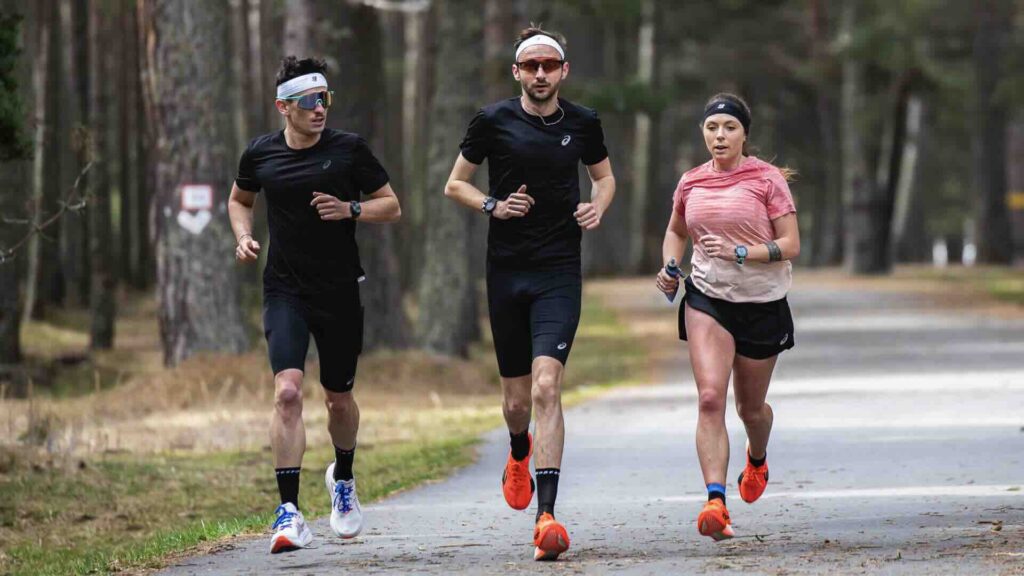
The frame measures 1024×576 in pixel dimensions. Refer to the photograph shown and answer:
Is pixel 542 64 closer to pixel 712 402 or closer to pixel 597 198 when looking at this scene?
pixel 597 198

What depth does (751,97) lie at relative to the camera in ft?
243

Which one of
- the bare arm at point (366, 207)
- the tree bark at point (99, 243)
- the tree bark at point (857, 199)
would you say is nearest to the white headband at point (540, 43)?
the bare arm at point (366, 207)

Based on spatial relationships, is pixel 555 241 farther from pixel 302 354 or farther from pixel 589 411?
pixel 589 411

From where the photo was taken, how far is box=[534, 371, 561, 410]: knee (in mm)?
9578

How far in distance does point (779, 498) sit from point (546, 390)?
2684mm

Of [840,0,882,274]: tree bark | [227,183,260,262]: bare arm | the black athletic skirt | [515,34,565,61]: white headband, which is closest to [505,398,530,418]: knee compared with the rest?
the black athletic skirt

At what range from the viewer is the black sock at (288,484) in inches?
382

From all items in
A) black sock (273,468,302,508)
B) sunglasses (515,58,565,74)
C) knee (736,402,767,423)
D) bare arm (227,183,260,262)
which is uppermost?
sunglasses (515,58,565,74)

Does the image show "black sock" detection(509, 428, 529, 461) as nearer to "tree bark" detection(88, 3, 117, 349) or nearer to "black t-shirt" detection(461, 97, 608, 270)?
"black t-shirt" detection(461, 97, 608, 270)

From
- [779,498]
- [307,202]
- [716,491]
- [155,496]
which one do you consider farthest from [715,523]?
[155,496]

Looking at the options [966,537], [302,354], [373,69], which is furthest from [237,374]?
[966,537]

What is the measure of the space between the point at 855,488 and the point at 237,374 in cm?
940

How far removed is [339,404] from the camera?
33.9ft

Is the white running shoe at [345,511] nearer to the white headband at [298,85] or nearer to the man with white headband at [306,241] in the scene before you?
the man with white headband at [306,241]
